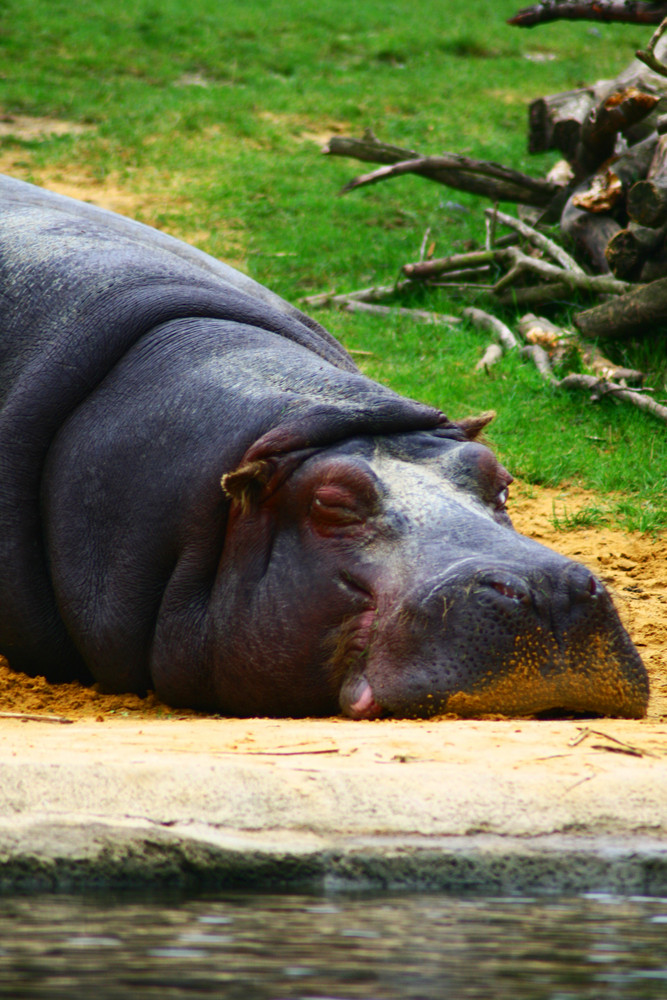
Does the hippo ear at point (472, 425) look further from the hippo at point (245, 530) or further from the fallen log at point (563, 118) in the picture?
the fallen log at point (563, 118)

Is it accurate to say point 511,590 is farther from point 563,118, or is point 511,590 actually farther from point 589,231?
point 563,118

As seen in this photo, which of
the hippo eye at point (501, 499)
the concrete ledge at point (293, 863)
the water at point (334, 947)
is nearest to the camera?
the water at point (334, 947)

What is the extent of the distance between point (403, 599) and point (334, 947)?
4.80 feet

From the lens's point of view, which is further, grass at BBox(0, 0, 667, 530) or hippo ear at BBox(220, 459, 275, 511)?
grass at BBox(0, 0, 667, 530)

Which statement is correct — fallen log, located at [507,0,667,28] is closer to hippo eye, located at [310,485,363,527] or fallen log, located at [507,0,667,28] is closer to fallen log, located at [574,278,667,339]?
fallen log, located at [574,278,667,339]

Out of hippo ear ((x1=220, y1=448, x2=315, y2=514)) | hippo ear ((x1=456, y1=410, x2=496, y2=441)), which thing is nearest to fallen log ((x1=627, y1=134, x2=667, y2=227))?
hippo ear ((x1=456, y1=410, x2=496, y2=441))

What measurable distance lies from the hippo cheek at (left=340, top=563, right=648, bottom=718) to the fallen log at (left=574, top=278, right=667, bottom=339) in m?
3.84

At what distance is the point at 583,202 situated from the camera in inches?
313

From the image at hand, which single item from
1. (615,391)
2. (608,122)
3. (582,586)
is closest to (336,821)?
(582,586)

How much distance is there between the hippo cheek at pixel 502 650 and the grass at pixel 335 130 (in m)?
2.68

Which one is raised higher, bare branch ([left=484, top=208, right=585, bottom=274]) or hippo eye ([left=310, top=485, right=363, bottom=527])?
bare branch ([left=484, top=208, right=585, bottom=274])

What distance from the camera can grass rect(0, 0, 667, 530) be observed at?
6.98 meters

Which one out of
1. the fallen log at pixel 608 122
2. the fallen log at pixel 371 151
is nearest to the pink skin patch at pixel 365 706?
the fallen log at pixel 608 122

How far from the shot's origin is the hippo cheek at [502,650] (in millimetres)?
3105
